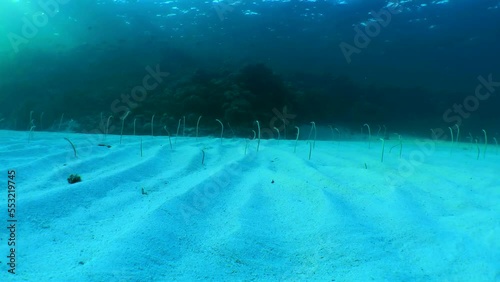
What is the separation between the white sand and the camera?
1.43m

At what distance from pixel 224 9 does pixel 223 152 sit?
23.8 m

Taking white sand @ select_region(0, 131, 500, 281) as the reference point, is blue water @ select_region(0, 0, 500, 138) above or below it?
above

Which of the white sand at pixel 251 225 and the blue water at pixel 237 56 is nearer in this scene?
the white sand at pixel 251 225

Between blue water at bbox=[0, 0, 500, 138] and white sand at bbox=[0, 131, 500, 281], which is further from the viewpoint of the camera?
blue water at bbox=[0, 0, 500, 138]

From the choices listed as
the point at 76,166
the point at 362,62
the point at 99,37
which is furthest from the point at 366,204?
the point at 362,62

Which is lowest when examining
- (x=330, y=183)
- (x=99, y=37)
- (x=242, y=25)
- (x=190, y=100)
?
(x=330, y=183)

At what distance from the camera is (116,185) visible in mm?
2609

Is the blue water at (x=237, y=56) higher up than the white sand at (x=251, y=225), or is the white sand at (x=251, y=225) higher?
the blue water at (x=237, y=56)

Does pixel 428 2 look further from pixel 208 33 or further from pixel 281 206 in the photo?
pixel 281 206

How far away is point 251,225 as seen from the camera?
1919mm

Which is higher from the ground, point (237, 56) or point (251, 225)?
point (237, 56)

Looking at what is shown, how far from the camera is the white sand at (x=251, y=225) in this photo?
143 cm

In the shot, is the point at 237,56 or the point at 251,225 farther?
the point at 237,56

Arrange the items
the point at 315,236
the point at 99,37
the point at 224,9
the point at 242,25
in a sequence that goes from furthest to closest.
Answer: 1. the point at 99,37
2. the point at 242,25
3. the point at 224,9
4. the point at 315,236
